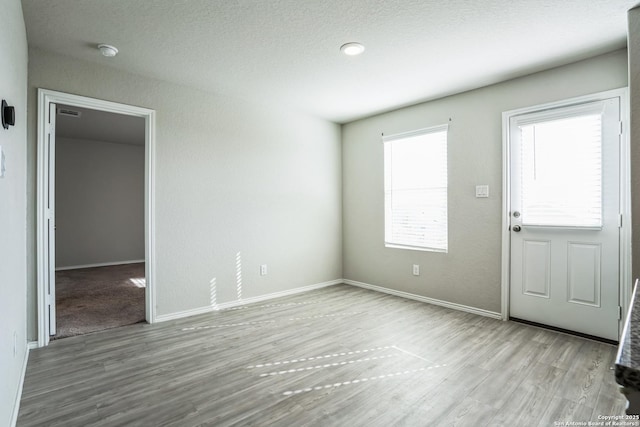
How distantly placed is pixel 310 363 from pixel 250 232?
2.04 m

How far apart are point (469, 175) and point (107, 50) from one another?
3701 mm

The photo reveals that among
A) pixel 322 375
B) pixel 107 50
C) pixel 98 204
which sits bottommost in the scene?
pixel 322 375

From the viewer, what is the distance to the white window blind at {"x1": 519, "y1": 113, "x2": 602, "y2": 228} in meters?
Result: 2.93

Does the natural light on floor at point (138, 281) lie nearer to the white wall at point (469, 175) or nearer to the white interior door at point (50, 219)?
the white interior door at point (50, 219)

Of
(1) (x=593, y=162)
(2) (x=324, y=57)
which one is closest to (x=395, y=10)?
(2) (x=324, y=57)

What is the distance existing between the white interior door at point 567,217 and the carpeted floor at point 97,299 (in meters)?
4.06

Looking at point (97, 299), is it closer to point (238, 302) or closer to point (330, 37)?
point (238, 302)

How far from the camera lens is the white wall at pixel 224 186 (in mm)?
3209

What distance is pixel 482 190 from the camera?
362cm

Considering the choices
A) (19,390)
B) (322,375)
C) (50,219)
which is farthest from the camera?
(50,219)

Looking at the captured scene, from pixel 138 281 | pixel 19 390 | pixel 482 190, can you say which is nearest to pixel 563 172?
pixel 482 190

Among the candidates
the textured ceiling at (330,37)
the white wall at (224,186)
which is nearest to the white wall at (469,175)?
the textured ceiling at (330,37)

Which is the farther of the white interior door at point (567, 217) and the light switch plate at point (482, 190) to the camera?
the light switch plate at point (482, 190)

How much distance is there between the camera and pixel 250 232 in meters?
4.17
